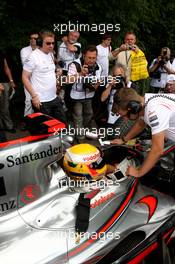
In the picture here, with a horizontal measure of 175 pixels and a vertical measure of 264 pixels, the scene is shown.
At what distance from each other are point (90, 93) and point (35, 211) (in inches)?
115

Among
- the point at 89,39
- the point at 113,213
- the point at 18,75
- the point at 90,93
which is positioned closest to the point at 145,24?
the point at 89,39

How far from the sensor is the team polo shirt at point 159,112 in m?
2.87

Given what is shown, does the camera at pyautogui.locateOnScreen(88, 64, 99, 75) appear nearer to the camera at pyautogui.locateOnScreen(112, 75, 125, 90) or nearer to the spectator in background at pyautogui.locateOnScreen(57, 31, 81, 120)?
the camera at pyautogui.locateOnScreen(112, 75, 125, 90)

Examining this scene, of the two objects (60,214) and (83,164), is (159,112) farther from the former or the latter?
(60,214)

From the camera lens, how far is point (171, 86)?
17.3 ft

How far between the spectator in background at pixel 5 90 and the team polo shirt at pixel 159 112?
3.10 metres

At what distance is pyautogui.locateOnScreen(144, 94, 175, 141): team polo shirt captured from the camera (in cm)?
287

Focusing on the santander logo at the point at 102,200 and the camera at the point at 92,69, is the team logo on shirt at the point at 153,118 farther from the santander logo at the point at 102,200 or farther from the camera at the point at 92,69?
the camera at the point at 92,69

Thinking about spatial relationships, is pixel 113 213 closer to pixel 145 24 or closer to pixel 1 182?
pixel 1 182

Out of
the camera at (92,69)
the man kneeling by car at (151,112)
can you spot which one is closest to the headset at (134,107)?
the man kneeling by car at (151,112)

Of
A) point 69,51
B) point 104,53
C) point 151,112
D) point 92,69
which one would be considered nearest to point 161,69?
point 104,53

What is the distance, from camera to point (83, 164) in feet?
8.81

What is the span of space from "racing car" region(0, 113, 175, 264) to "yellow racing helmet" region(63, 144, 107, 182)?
0.06m

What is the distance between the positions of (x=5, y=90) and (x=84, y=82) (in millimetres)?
1435
